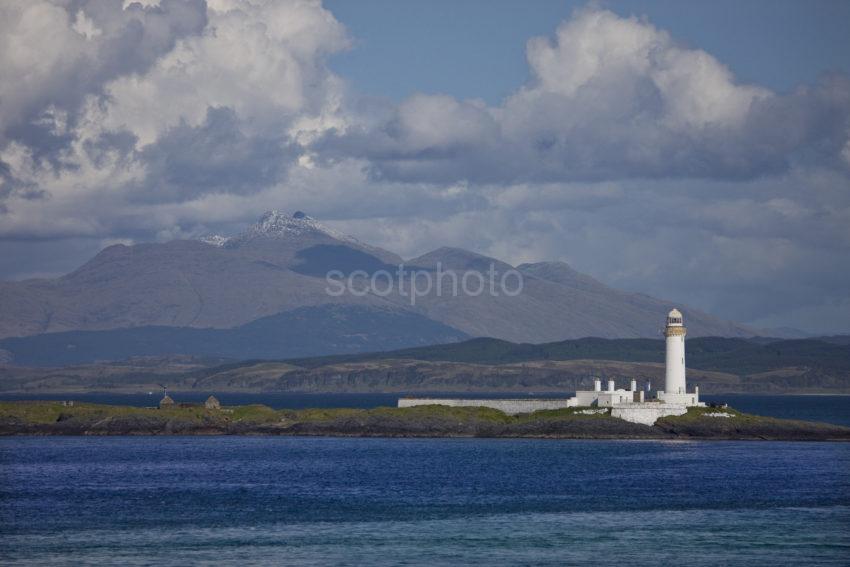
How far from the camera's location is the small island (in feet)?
461

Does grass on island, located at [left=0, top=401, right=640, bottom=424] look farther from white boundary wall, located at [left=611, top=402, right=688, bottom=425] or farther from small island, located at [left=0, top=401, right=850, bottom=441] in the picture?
white boundary wall, located at [left=611, top=402, right=688, bottom=425]

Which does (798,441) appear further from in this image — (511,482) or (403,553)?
(403,553)

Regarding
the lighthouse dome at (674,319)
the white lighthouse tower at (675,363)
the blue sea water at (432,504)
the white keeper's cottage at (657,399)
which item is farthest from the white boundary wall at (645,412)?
the lighthouse dome at (674,319)

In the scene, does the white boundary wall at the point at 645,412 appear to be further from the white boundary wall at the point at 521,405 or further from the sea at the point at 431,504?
the white boundary wall at the point at 521,405

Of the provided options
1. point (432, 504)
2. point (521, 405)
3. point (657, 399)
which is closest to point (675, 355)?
point (657, 399)

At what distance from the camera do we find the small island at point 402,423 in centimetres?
14038

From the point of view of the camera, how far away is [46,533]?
71.8 metres

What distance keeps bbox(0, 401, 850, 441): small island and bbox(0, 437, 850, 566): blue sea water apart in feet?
14.2

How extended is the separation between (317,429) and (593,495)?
66.1 metres

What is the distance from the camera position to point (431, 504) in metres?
85.7

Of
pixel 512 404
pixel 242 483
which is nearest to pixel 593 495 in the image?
pixel 242 483

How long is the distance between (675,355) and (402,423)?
30037 millimetres

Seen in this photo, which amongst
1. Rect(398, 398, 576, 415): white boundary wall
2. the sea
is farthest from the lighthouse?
Rect(398, 398, 576, 415): white boundary wall

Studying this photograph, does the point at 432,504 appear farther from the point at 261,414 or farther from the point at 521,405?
the point at 261,414
